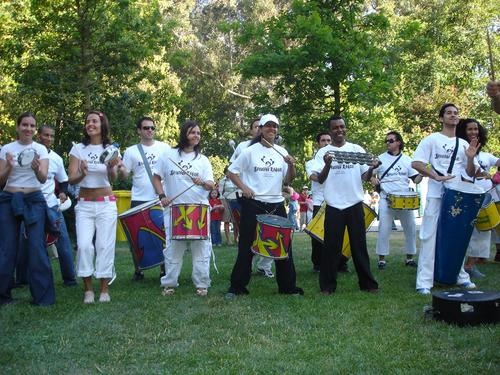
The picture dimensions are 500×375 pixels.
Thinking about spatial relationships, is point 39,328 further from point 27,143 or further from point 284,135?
point 284,135

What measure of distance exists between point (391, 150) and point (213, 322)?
209 inches

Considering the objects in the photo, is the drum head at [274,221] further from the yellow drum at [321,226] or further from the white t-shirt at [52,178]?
the white t-shirt at [52,178]

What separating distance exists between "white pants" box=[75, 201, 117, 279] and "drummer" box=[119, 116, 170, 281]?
169 centimetres

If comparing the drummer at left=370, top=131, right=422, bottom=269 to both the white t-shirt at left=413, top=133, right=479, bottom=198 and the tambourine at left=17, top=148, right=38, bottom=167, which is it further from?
the tambourine at left=17, top=148, right=38, bottom=167

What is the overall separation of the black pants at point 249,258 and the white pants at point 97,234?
144cm

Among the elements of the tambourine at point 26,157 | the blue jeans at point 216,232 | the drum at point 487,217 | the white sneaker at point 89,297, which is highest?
the tambourine at point 26,157

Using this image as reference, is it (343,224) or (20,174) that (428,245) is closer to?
(343,224)

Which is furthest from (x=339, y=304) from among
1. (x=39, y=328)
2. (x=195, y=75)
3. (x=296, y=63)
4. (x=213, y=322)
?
(x=195, y=75)

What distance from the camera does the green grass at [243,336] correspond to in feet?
14.5

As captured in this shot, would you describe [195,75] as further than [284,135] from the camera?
Yes

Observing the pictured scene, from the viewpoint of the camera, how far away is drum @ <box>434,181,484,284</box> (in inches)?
286

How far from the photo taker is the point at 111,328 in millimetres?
5672

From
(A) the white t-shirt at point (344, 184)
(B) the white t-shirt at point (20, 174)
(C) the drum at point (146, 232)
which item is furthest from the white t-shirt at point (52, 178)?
(A) the white t-shirt at point (344, 184)

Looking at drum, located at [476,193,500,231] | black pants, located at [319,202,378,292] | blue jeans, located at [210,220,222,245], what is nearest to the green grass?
black pants, located at [319,202,378,292]
